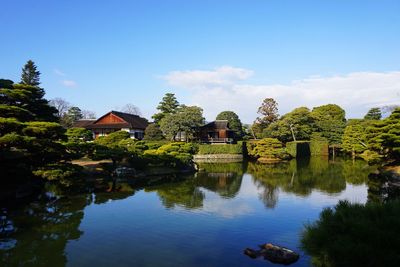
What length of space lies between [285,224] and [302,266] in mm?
4042

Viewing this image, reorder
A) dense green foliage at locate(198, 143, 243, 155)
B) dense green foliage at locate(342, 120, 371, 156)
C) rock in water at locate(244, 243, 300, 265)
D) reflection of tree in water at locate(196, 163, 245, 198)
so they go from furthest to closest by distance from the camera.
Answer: dense green foliage at locate(198, 143, 243, 155) < dense green foliage at locate(342, 120, 371, 156) < reflection of tree in water at locate(196, 163, 245, 198) < rock in water at locate(244, 243, 300, 265)

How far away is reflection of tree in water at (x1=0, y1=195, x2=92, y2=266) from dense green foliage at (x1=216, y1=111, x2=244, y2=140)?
3822 centimetres

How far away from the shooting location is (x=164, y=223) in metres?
13.1

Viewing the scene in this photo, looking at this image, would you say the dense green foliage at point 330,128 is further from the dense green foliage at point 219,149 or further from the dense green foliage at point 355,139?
the dense green foliage at point 219,149

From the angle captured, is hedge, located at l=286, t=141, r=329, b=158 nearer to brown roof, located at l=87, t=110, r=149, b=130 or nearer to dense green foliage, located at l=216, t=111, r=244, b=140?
dense green foliage, located at l=216, t=111, r=244, b=140

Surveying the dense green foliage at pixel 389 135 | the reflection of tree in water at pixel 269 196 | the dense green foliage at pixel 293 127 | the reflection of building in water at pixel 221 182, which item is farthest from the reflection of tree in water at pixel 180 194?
the dense green foliage at pixel 293 127

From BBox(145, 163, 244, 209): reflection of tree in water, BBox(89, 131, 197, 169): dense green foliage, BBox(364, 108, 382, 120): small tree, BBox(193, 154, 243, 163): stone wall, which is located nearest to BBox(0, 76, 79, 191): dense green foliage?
BBox(145, 163, 244, 209): reflection of tree in water

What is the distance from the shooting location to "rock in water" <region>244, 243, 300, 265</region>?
30.0 ft

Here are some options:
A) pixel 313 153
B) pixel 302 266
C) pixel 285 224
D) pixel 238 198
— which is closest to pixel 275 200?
pixel 238 198

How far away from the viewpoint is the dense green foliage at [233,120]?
53.5m

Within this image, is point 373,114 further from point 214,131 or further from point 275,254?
point 275,254

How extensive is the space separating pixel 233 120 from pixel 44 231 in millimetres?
44065

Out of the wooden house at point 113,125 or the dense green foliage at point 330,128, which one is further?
the dense green foliage at point 330,128

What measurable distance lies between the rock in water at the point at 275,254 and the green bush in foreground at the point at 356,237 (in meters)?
3.51
